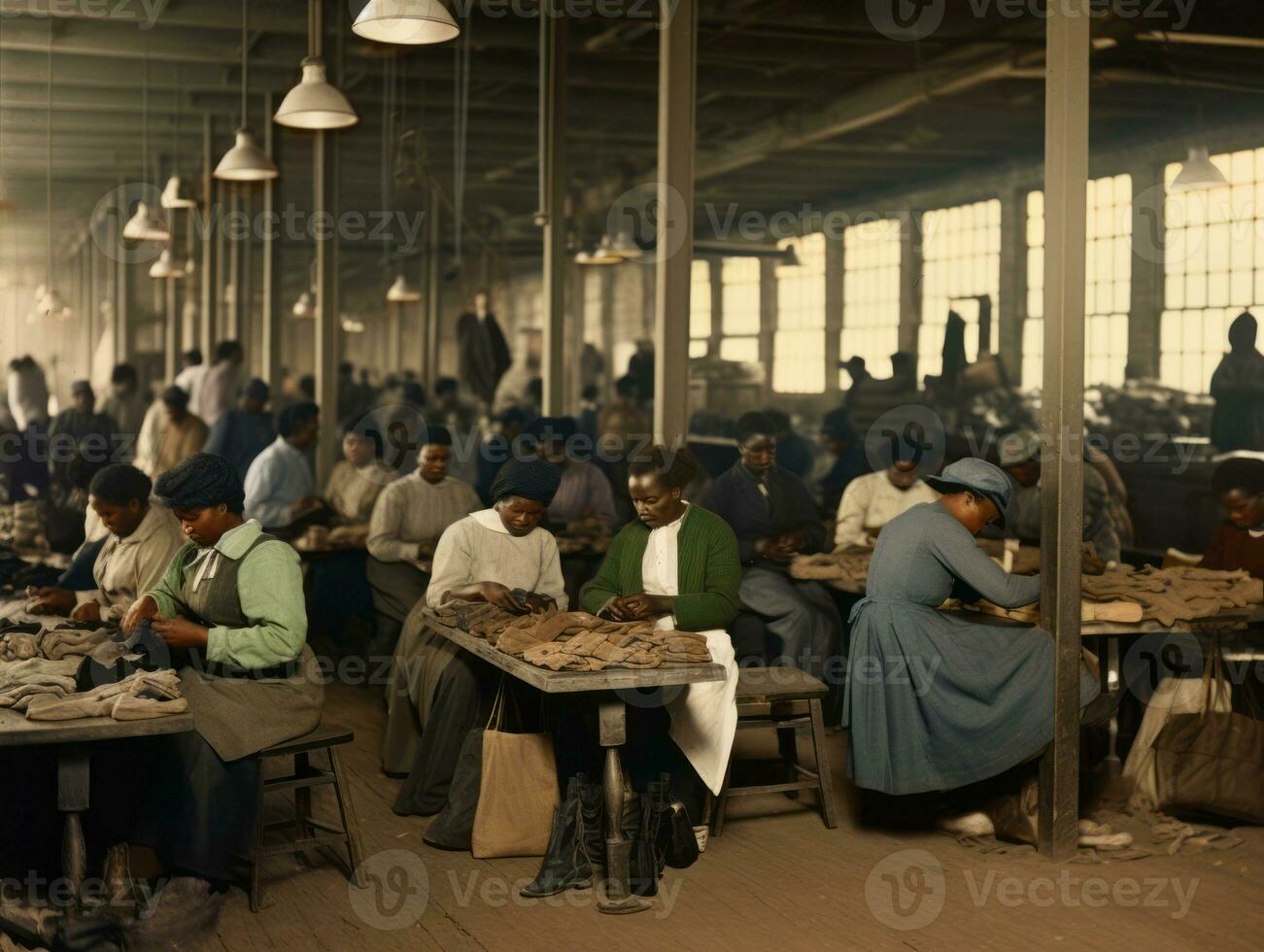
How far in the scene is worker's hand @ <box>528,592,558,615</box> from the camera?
19.0ft

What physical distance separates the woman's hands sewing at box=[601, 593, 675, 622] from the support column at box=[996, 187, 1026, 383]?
11.1 meters

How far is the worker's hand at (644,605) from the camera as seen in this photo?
551 cm

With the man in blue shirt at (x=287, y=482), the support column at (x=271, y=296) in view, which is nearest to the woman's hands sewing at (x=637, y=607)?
the man in blue shirt at (x=287, y=482)

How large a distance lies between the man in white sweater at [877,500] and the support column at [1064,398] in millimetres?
2913

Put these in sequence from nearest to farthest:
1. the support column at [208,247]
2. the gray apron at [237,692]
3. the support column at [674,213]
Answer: the gray apron at [237,692] < the support column at [674,213] < the support column at [208,247]

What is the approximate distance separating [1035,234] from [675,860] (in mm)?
11948

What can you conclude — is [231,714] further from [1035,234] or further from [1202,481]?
[1035,234]

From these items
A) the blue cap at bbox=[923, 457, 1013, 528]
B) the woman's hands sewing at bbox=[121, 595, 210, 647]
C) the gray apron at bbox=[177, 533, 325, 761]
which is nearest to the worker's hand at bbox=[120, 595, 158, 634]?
the woman's hands sewing at bbox=[121, 595, 210, 647]

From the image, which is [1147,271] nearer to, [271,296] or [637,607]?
[271,296]

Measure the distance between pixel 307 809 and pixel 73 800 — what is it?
51.2 inches

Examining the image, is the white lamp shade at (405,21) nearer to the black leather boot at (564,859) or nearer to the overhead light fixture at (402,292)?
the black leather boot at (564,859)

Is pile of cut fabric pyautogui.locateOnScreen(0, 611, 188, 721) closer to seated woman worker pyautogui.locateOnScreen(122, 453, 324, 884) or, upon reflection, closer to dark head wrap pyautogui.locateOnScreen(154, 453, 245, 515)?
seated woman worker pyautogui.locateOnScreen(122, 453, 324, 884)

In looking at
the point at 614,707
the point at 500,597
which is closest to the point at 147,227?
the point at 500,597

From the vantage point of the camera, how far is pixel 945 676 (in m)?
5.32
